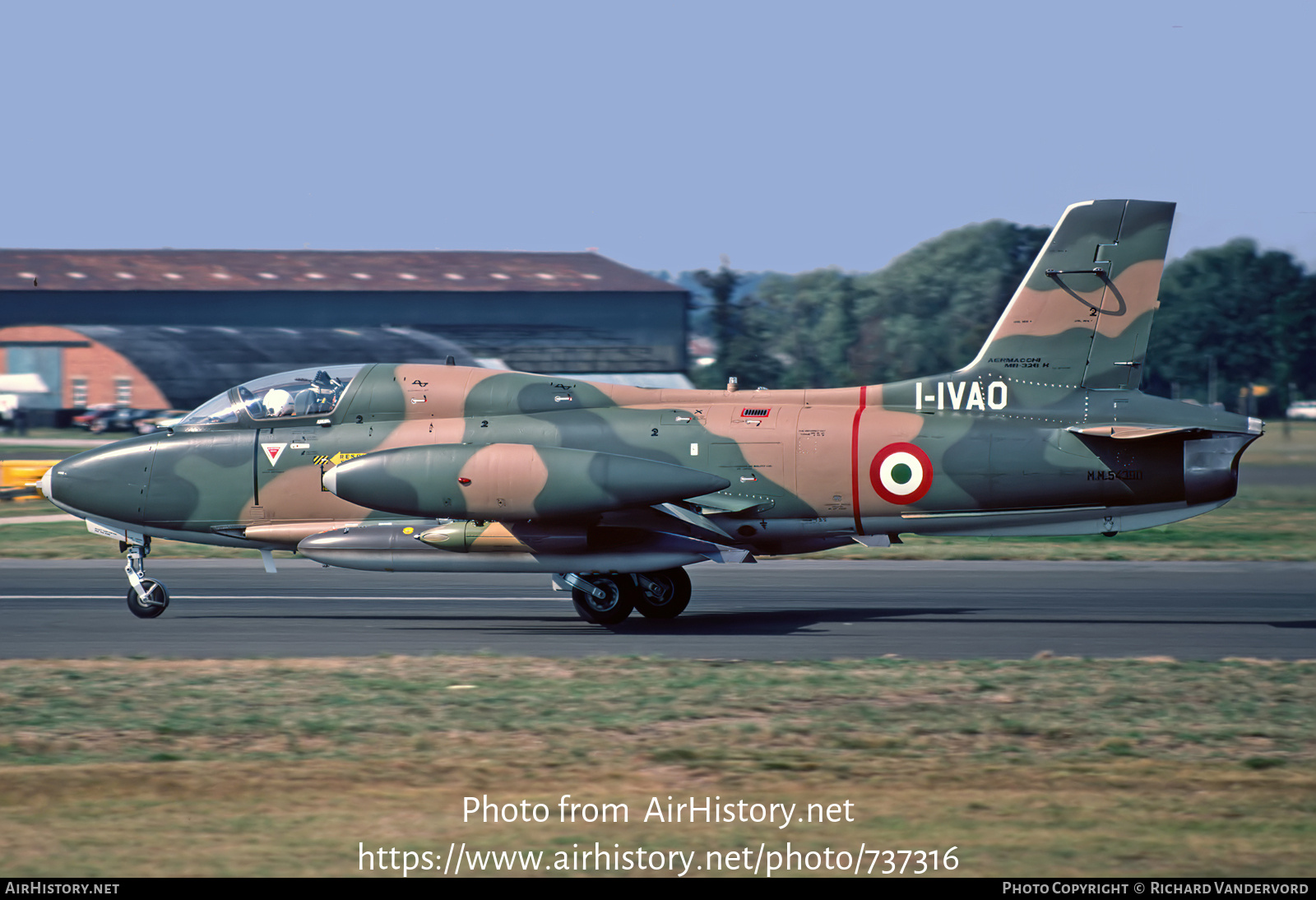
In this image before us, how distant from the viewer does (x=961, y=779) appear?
8.66m

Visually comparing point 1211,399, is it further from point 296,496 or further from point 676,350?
point 296,496

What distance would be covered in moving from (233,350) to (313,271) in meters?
15.8

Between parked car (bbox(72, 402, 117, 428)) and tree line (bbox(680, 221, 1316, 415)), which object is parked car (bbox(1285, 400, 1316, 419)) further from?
parked car (bbox(72, 402, 117, 428))

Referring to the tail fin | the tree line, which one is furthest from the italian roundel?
the tree line

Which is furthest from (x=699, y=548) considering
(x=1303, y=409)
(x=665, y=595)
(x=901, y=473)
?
(x=1303, y=409)

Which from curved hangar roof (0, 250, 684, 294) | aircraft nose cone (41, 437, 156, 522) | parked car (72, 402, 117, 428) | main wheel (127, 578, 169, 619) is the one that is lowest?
main wheel (127, 578, 169, 619)

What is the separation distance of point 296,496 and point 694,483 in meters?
4.96

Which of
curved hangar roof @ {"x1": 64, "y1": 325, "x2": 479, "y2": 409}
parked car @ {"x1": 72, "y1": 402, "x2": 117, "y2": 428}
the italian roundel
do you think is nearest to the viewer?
the italian roundel

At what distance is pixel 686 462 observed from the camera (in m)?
16.1

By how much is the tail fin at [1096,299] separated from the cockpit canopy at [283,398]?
25.6 ft

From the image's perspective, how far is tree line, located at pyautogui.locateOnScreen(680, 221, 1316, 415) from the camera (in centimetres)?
7469

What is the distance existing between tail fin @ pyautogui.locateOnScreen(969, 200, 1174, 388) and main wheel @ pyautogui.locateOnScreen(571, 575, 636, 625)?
195 inches

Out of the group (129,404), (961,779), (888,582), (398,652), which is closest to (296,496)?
(398,652)

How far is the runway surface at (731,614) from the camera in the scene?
1436cm
